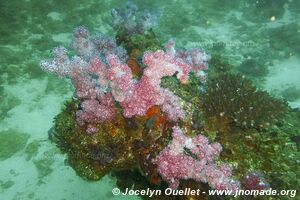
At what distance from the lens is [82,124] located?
5617mm

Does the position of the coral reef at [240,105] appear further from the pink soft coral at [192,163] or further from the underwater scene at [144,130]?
the pink soft coral at [192,163]

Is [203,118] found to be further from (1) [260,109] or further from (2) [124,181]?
(2) [124,181]

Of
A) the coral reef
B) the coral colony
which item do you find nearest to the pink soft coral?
the coral colony

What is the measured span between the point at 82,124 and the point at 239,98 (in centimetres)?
277

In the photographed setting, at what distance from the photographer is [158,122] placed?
5352 mm

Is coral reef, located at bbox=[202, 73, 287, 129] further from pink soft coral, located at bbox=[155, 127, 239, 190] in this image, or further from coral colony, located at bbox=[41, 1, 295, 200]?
pink soft coral, located at bbox=[155, 127, 239, 190]

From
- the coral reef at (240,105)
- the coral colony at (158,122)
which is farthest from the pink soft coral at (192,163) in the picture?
the coral reef at (240,105)

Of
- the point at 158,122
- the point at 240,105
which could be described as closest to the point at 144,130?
the point at 158,122

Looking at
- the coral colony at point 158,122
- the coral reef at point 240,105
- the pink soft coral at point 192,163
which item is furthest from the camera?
the coral reef at point 240,105

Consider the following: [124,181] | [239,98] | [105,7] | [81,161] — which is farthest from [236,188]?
[105,7]

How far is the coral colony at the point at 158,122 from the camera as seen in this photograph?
5.01 metres

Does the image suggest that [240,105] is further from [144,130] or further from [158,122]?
[144,130]

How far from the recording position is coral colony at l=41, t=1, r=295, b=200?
5.01m

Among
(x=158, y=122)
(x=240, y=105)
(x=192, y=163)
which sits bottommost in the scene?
(x=192, y=163)
